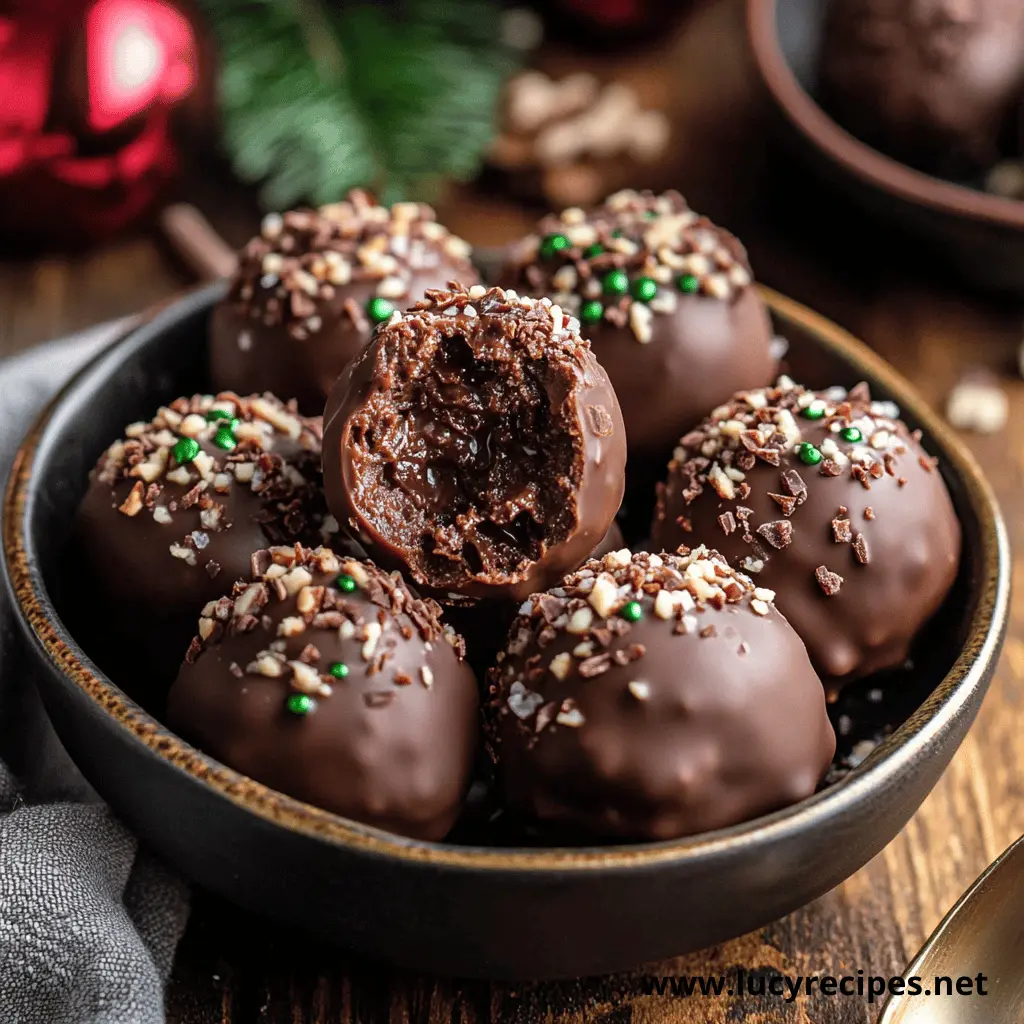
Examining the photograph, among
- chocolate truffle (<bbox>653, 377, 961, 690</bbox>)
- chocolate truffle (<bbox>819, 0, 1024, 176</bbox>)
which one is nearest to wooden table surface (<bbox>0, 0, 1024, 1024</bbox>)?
chocolate truffle (<bbox>819, 0, 1024, 176</bbox>)

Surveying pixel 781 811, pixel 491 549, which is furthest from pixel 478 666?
pixel 781 811

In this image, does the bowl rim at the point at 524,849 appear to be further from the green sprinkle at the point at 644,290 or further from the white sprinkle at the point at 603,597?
the green sprinkle at the point at 644,290

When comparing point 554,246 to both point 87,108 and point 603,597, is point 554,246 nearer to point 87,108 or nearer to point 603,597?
point 603,597

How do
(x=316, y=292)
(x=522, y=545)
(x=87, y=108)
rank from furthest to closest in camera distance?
(x=87, y=108), (x=316, y=292), (x=522, y=545)

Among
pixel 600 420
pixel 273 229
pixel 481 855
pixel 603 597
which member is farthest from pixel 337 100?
pixel 481 855

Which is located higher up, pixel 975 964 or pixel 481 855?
pixel 481 855

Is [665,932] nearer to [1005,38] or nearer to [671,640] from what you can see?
[671,640]

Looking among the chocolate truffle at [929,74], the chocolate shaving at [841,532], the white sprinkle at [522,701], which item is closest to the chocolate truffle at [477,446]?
the white sprinkle at [522,701]
